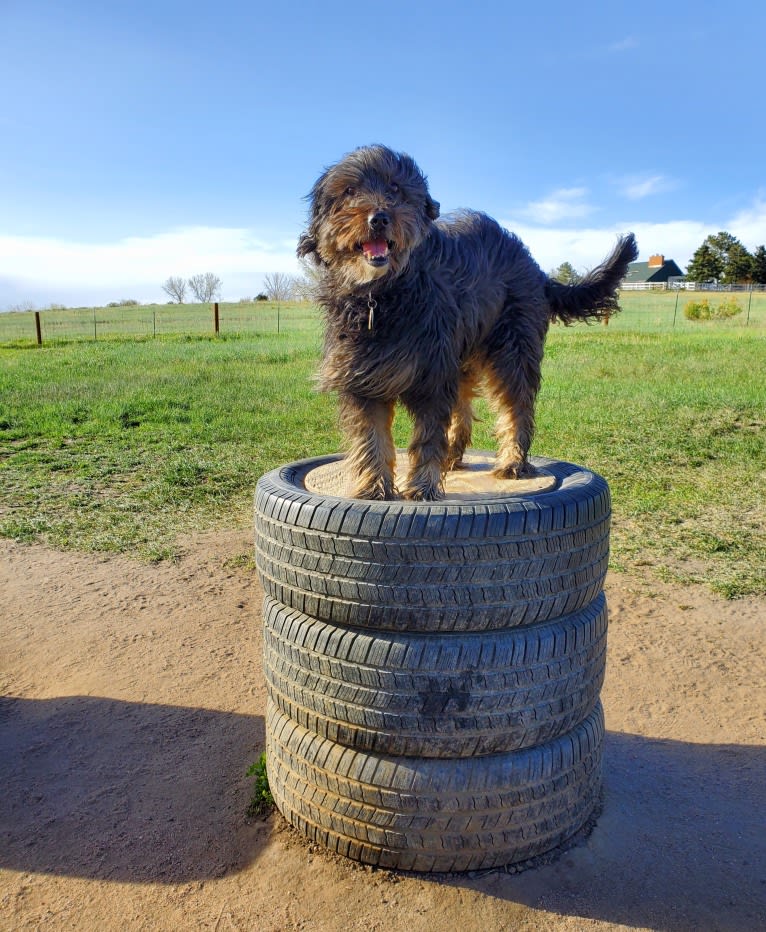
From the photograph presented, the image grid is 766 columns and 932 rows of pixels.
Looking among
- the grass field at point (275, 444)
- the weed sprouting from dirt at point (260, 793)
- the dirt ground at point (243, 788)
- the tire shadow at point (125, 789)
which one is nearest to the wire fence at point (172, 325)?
the grass field at point (275, 444)

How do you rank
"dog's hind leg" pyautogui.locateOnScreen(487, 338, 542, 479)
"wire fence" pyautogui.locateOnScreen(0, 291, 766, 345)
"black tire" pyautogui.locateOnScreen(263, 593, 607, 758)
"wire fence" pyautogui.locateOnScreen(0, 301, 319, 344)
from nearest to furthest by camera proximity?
1. "black tire" pyautogui.locateOnScreen(263, 593, 607, 758)
2. "dog's hind leg" pyautogui.locateOnScreen(487, 338, 542, 479)
3. "wire fence" pyautogui.locateOnScreen(0, 291, 766, 345)
4. "wire fence" pyautogui.locateOnScreen(0, 301, 319, 344)

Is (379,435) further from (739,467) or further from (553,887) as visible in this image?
(739,467)

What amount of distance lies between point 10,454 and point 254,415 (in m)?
4.03

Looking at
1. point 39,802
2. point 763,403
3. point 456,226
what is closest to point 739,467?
point 763,403

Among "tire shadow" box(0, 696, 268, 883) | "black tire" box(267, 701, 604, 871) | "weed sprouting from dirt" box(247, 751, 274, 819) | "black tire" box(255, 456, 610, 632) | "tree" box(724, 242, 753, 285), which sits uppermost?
"tree" box(724, 242, 753, 285)

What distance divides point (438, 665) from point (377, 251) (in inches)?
62.4

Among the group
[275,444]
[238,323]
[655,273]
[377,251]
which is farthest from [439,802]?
[655,273]

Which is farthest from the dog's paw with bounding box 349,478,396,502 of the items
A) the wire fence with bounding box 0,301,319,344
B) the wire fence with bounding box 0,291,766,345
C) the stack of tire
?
the wire fence with bounding box 0,301,319,344

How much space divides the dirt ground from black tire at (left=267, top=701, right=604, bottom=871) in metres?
0.10

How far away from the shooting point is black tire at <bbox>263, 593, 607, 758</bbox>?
2.94 metres

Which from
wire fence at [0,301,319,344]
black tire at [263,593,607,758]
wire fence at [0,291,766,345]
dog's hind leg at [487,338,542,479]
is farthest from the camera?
wire fence at [0,301,319,344]

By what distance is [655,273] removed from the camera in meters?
90.9

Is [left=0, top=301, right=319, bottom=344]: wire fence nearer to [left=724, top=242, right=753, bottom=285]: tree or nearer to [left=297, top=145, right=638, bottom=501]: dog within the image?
[left=297, top=145, right=638, bottom=501]: dog

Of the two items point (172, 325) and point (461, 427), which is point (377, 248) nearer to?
point (461, 427)
